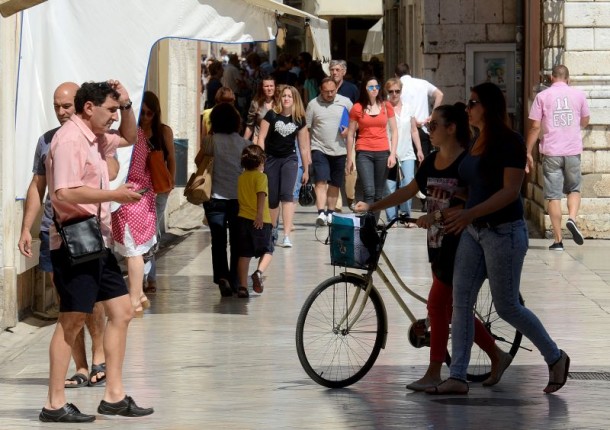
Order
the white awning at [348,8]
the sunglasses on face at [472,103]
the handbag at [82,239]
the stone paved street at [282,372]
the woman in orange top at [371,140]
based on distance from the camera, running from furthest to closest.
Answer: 1. the white awning at [348,8]
2. the woman in orange top at [371,140]
3. the sunglasses on face at [472,103]
4. the stone paved street at [282,372]
5. the handbag at [82,239]

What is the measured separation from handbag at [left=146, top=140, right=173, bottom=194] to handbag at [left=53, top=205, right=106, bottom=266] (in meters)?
3.78

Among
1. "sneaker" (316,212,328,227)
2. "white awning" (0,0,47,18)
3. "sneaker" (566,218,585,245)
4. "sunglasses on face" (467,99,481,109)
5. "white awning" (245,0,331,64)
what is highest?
"white awning" (0,0,47,18)

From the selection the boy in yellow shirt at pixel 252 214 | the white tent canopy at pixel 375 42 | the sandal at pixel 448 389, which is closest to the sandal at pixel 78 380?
the sandal at pixel 448 389

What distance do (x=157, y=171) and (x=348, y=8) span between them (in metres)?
25.5

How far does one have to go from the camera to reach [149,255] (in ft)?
37.7

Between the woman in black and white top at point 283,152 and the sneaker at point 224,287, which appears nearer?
the sneaker at point 224,287

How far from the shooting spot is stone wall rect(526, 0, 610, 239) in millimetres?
16125

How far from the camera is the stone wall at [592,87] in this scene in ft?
52.9

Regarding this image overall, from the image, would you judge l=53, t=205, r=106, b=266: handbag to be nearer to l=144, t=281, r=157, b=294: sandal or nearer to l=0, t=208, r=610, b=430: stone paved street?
l=0, t=208, r=610, b=430: stone paved street

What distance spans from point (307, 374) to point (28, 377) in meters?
1.61

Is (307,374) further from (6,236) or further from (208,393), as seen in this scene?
(6,236)

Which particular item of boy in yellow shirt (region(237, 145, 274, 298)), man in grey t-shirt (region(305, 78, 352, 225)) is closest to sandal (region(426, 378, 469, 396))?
boy in yellow shirt (region(237, 145, 274, 298))

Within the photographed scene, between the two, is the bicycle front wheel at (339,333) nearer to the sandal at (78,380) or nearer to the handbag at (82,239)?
the sandal at (78,380)

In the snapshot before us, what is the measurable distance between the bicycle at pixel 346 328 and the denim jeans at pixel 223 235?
3718 mm
